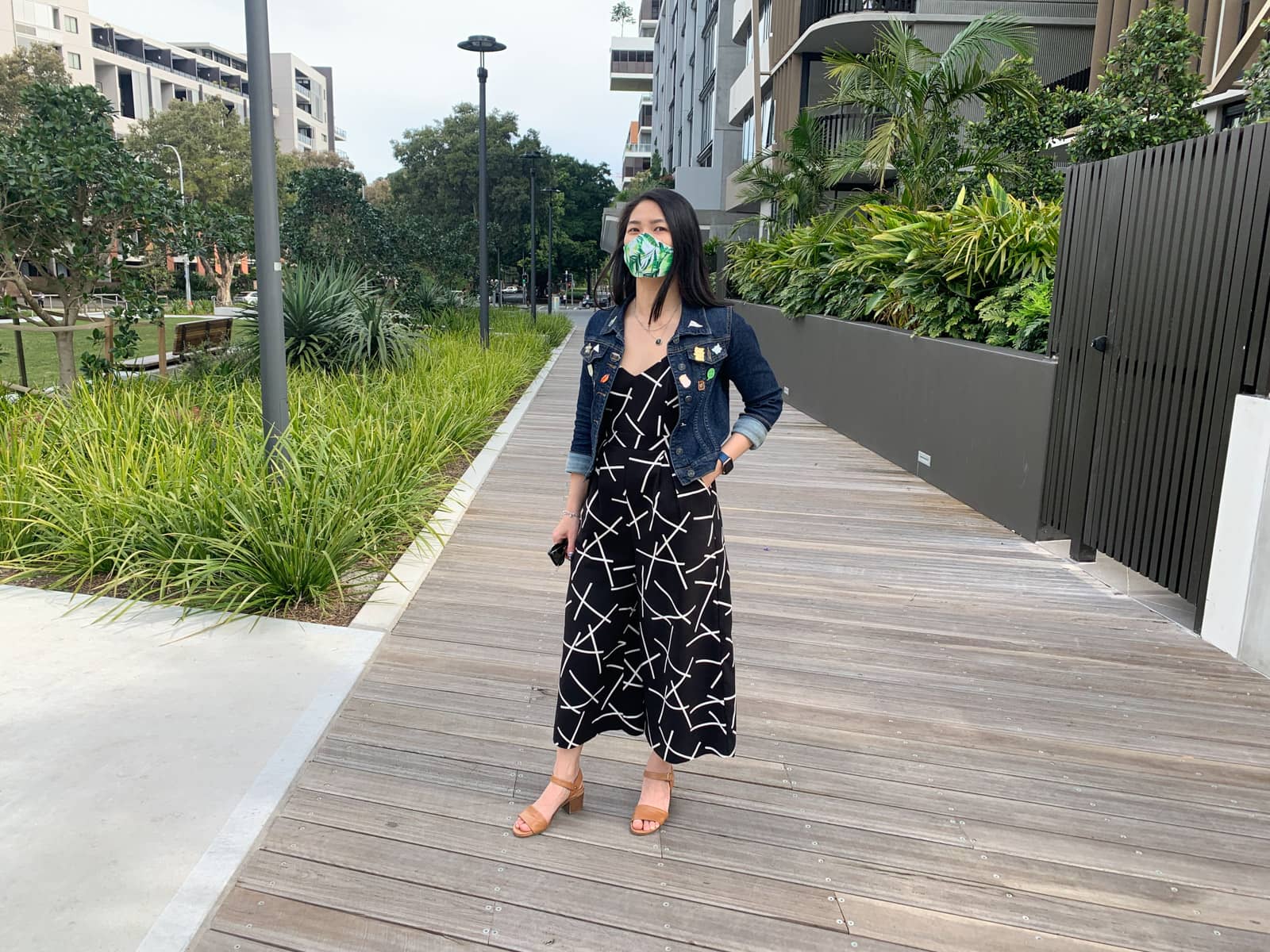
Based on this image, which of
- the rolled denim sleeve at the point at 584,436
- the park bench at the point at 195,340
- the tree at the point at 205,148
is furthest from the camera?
the tree at the point at 205,148

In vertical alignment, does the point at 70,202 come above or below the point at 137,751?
above

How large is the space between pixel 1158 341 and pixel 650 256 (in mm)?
3533

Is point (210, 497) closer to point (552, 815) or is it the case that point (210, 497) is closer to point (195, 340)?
point (552, 815)

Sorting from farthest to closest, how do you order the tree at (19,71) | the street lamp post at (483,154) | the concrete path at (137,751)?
1. the tree at (19,71)
2. the street lamp post at (483,154)
3. the concrete path at (137,751)

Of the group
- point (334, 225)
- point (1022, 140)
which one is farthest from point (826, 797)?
point (334, 225)

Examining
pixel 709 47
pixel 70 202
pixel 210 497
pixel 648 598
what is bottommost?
pixel 210 497

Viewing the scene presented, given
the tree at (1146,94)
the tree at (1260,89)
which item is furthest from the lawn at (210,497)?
the tree at (1146,94)

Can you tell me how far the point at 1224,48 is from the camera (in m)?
13.1

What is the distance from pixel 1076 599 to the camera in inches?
207

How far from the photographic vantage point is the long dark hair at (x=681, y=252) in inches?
110

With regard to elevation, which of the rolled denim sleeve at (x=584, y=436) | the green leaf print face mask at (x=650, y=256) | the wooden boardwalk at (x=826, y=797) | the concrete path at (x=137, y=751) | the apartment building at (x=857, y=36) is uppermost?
the apartment building at (x=857, y=36)

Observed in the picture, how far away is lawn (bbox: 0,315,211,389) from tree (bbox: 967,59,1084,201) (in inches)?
402

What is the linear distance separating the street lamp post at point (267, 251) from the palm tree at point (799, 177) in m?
12.3

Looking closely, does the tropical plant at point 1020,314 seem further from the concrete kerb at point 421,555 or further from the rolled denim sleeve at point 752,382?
the rolled denim sleeve at point 752,382
